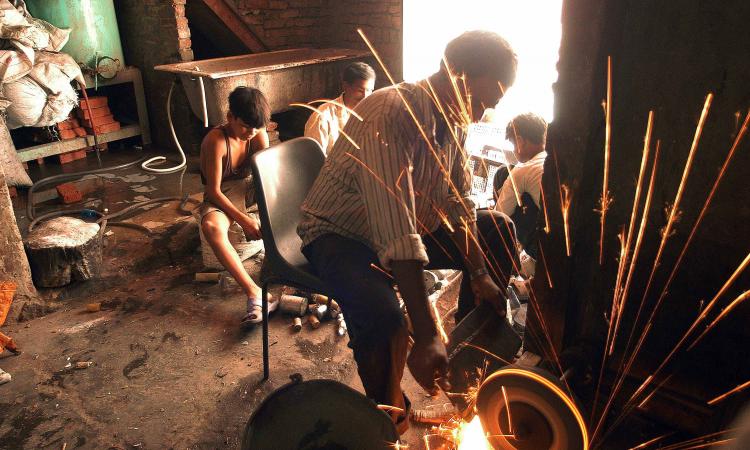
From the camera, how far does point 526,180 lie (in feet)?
11.0

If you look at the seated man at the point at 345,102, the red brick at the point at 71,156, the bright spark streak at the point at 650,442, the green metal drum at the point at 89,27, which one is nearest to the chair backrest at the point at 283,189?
the seated man at the point at 345,102

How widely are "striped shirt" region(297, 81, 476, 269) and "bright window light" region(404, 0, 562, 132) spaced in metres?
2.41

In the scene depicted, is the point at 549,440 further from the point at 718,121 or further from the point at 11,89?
the point at 11,89

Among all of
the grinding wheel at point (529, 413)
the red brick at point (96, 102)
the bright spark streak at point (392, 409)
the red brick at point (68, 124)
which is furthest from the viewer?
the red brick at point (96, 102)

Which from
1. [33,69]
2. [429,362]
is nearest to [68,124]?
[33,69]

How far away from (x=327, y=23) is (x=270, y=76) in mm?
2253

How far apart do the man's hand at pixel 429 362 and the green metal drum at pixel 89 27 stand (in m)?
6.21

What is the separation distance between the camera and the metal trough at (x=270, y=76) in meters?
5.61

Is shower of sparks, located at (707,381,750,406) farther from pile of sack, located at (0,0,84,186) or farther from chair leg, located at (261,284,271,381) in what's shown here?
pile of sack, located at (0,0,84,186)

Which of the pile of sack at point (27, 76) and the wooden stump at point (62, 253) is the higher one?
the pile of sack at point (27, 76)

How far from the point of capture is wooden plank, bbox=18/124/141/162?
6090 mm

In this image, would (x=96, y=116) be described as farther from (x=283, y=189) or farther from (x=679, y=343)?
(x=679, y=343)

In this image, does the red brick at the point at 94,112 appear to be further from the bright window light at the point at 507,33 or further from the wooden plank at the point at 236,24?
the bright window light at the point at 507,33

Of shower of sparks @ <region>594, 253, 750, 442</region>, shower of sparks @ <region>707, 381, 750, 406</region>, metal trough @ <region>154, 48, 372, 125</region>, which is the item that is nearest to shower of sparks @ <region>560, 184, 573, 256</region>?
shower of sparks @ <region>594, 253, 750, 442</region>
